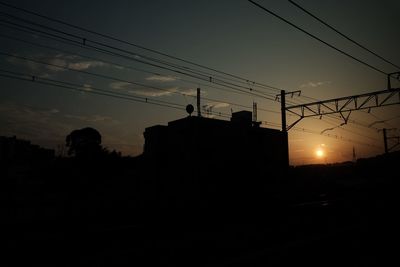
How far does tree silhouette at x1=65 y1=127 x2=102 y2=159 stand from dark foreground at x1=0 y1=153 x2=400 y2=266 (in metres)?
27.9

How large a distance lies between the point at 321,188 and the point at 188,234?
25319 millimetres

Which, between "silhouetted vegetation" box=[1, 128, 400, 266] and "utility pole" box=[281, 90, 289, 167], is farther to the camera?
"utility pole" box=[281, 90, 289, 167]

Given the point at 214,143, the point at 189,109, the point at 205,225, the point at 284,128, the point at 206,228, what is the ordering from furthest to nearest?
1. the point at 284,128
2. the point at 189,109
3. the point at 214,143
4. the point at 205,225
5. the point at 206,228

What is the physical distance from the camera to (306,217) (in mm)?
13766

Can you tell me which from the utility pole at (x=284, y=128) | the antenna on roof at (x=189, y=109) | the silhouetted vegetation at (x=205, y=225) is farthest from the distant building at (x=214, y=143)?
the antenna on roof at (x=189, y=109)

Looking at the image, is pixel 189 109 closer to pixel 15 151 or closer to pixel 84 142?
pixel 84 142

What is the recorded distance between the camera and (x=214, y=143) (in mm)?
18797

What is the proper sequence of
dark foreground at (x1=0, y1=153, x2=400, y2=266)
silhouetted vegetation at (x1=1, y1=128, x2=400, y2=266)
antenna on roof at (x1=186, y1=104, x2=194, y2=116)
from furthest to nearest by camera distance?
antenna on roof at (x1=186, y1=104, x2=194, y2=116), silhouetted vegetation at (x1=1, y1=128, x2=400, y2=266), dark foreground at (x1=0, y1=153, x2=400, y2=266)

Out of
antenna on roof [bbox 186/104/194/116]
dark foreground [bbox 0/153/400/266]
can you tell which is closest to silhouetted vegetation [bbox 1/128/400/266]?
dark foreground [bbox 0/153/400/266]

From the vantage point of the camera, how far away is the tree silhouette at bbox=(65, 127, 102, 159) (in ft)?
182

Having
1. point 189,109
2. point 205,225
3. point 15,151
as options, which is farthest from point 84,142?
point 205,225

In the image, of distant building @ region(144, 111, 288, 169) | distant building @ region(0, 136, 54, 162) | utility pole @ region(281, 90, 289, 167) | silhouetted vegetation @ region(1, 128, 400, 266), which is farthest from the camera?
distant building @ region(0, 136, 54, 162)

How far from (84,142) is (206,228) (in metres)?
51.6

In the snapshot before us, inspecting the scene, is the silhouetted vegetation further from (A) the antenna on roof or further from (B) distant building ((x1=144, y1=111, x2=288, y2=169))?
(A) the antenna on roof
